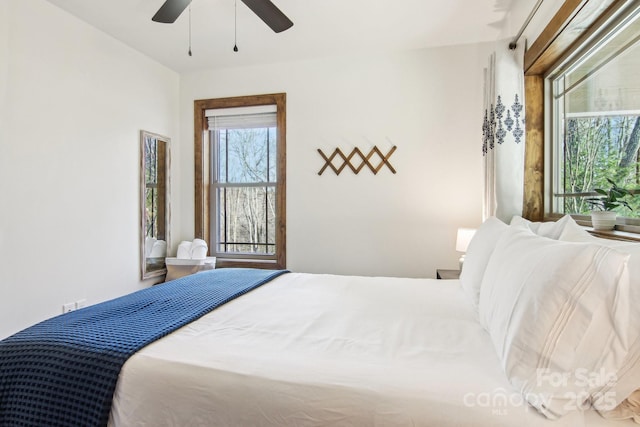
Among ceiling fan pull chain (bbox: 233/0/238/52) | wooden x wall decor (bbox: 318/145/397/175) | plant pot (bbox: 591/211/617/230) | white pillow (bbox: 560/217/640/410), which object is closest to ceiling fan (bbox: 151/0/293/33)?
ceiling fan pull chain (bbox: 233/0/238/52)

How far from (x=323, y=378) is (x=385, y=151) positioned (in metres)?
2.54

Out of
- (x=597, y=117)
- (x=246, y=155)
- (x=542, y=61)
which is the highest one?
(x=542, y=61)

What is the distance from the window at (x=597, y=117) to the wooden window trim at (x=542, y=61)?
0.06 metres

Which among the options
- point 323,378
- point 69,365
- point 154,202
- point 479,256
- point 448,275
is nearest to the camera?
point 323,378

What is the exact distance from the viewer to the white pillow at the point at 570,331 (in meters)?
0.72

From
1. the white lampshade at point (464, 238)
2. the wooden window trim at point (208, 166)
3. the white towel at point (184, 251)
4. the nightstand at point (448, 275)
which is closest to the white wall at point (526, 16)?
the white lampshade at point (464, 238)

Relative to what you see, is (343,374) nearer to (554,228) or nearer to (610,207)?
(554,228)

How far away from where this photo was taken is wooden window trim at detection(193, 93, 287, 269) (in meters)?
3.38

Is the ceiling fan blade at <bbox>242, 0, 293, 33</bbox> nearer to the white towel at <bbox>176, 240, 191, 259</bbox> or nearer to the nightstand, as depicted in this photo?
the nightstand

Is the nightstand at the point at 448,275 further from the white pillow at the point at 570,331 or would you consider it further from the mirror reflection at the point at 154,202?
the mirror reflection at the point at 154,202

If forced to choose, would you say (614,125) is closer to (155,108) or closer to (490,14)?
(490,14)

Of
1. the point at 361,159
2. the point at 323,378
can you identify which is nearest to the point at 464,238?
the point at 361,159

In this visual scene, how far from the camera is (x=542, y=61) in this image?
2059 mm

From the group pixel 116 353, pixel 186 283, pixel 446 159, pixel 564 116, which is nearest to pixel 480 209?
pixel 446 159
